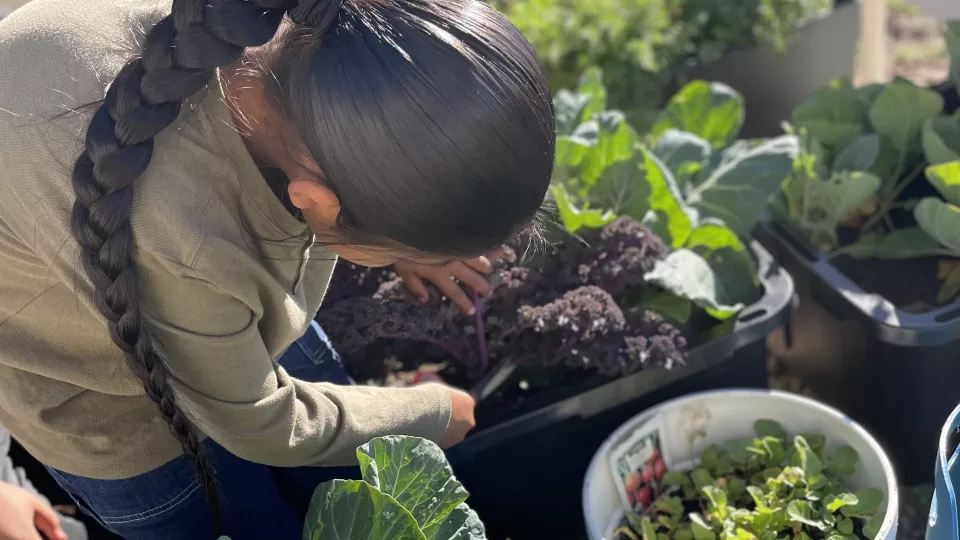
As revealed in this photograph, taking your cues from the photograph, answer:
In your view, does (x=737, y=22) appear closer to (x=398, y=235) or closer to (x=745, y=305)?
(x=745, y=305)

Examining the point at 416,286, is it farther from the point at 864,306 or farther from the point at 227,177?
the point at 864,306

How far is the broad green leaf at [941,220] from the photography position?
1.97 meters

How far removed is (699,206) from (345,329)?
100 cm

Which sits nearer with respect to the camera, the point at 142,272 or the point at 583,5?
the point at 142,272

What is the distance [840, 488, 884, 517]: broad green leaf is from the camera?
5.12 feet

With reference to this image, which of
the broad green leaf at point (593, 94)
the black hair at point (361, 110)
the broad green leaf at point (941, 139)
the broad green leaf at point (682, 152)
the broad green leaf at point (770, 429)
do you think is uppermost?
the black hair at point (361, 110)

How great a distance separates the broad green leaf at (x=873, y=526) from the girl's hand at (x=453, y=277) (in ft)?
2.70

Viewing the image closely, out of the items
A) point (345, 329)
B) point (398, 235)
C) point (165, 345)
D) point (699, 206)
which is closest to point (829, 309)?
point (699, 206)

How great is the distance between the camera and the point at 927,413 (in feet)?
6.68

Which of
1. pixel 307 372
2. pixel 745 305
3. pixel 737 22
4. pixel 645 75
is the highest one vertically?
pixel 737 22

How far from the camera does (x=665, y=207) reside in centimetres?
208

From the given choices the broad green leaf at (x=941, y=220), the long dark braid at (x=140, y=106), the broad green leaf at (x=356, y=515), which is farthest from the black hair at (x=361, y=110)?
the broad green leaf at (x=941, y=220)

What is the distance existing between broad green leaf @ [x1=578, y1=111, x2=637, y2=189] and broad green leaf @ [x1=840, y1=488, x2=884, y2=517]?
3.03ft

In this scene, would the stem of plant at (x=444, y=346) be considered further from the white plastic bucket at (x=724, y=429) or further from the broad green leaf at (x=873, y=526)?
the broad green leaf at (x=873, y=526)
